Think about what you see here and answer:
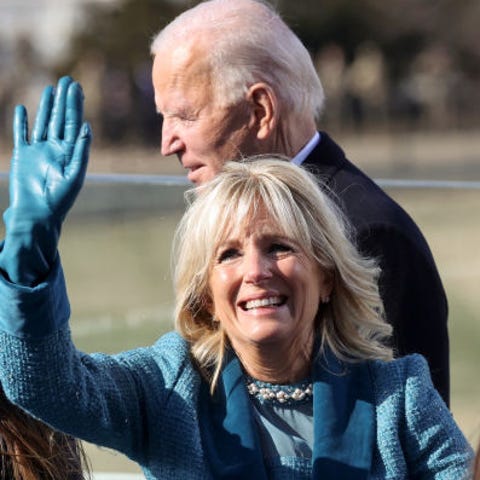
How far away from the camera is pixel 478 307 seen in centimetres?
800

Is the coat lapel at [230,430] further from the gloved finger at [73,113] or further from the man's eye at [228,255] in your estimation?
the gloved finger at [73,113]

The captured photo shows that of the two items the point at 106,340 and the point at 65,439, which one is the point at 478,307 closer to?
the point at 106,340

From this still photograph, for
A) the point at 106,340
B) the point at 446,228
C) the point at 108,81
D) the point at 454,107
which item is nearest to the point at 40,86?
the point at 108,81

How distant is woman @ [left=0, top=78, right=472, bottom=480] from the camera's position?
2.63 metres

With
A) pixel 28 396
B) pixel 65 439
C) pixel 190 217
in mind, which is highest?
pixel 190 217

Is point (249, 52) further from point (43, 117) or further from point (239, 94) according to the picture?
point (43, 117)

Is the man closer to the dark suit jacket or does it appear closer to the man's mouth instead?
the dark suit jacket

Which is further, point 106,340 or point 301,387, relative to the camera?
point 106,340

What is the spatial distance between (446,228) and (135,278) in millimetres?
2037

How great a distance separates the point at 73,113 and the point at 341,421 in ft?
2.25

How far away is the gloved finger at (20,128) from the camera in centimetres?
255

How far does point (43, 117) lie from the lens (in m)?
2.57

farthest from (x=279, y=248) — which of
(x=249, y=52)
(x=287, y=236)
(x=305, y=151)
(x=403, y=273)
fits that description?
(x=249, y=52)

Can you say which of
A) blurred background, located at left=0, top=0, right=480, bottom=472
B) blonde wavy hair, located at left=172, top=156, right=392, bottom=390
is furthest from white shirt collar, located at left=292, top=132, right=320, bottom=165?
blurred background, located at left=0, top=0, right=480, bottom=472
